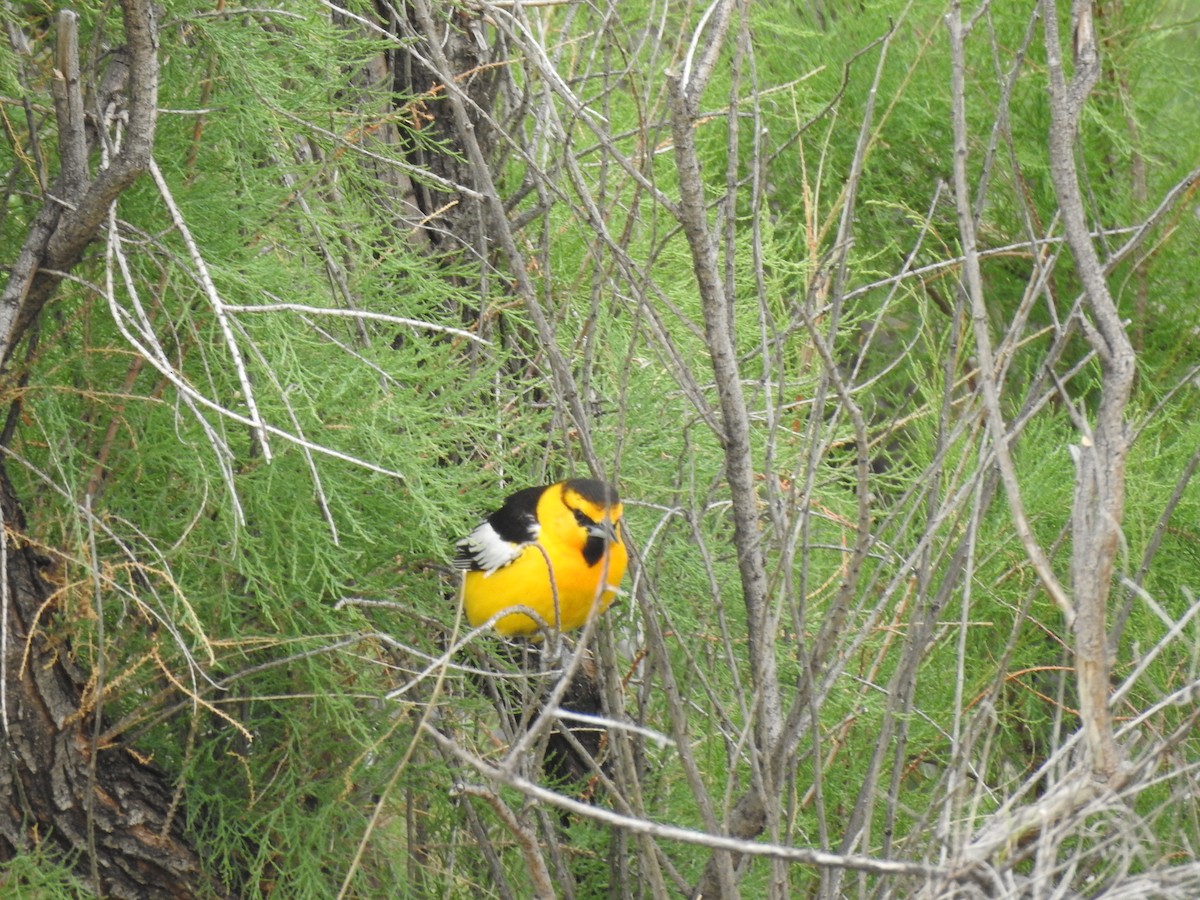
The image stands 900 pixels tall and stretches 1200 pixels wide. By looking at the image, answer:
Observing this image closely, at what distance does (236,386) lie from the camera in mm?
2301

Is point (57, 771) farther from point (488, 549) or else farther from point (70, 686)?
point (488, 549)

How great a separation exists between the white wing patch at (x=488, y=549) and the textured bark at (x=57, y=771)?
0.68m

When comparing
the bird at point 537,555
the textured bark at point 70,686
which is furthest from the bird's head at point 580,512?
the textured bark at point 70,686

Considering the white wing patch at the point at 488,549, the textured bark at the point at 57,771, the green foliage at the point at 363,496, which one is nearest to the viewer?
the green foliage at the point at 363,496

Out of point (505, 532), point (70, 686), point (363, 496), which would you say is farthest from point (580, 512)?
point (70, 686)

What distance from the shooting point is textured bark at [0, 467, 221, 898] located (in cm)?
227

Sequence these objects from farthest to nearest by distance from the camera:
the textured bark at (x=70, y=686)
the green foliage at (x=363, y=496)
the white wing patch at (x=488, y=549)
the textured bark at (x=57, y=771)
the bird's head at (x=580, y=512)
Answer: the white wing patch at (x=488, y=549), the bird's head at (x=580, y=512), the textured bark at (x=57, y=771), the green foliage at (x=363, y=496), the textured bark at (x=70, y=686)

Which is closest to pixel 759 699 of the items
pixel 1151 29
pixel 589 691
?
pixel 589 691

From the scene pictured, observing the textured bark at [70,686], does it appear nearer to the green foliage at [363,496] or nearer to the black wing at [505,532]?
the green foliage at [363,496]

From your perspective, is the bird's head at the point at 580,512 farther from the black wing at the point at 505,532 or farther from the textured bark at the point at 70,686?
the textured bark at the point at 70,686

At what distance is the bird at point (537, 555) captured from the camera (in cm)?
261

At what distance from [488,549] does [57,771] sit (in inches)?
33.2

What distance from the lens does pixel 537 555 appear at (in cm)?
283

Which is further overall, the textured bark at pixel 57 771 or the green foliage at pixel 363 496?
the textured bark at pixel 57 771
